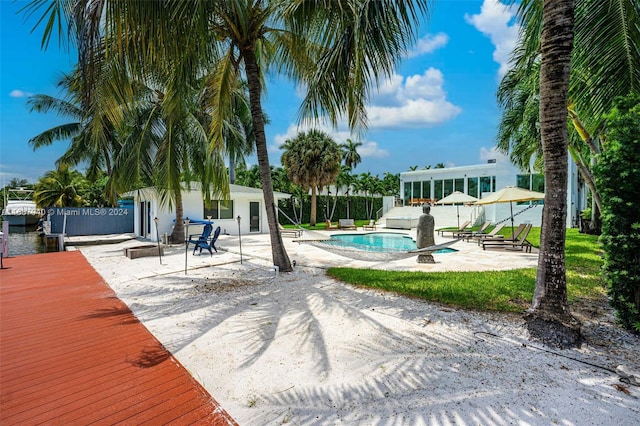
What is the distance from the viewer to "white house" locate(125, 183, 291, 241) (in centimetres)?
1570

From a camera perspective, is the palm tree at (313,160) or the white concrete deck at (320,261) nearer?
the white concrete deck at (320,261)

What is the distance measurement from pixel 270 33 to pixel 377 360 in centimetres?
777

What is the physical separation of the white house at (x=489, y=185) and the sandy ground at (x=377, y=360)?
19415mm

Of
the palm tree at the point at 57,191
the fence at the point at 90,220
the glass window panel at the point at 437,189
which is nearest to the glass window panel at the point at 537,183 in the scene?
the glass window panel at the point at 437,189

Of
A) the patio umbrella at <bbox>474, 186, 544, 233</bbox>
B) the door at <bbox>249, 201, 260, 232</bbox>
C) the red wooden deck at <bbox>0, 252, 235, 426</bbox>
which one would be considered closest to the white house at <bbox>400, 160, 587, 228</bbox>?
the patio umbrella at <bbox>474, 186, 544, 233</bbox>

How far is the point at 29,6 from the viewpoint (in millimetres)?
3650

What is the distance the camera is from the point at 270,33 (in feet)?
25.9

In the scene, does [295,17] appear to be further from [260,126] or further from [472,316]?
[472,316]

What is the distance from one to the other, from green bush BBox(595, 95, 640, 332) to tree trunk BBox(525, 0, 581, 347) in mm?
651

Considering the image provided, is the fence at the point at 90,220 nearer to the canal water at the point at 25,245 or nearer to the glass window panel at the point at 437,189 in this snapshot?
the canal water at the point at 25,245

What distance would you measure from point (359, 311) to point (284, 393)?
245 cm

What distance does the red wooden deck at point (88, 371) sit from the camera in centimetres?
264

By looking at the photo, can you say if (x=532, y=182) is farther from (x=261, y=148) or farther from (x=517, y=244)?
(x=261, y=148)

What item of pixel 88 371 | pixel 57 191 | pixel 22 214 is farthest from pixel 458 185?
pixel 22 214
